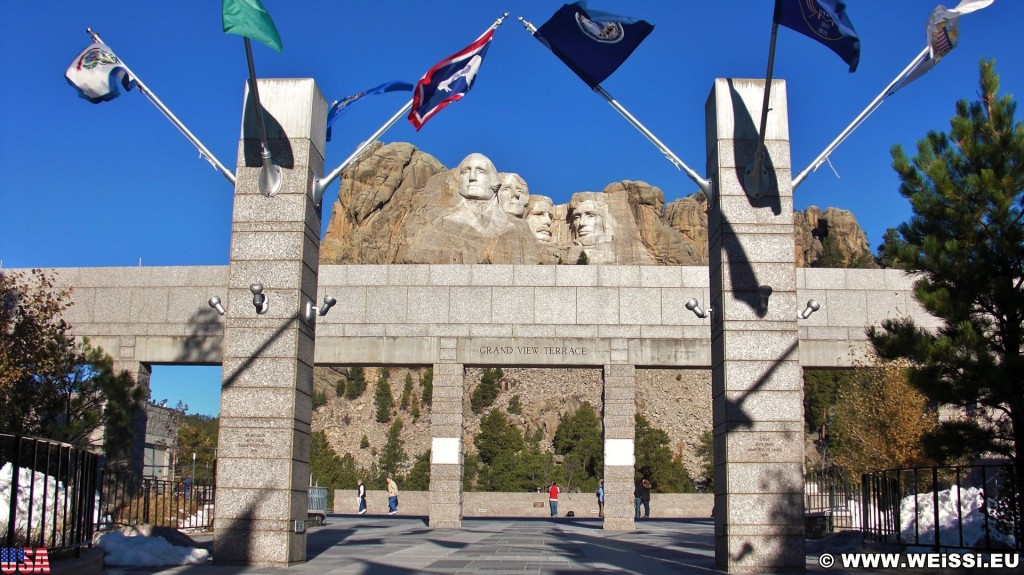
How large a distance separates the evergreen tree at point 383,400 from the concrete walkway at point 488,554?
8134 cm

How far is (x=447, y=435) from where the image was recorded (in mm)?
26203

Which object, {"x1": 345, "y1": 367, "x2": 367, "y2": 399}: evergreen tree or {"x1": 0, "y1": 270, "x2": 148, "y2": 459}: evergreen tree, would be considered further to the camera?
{"x1": 345, "y1": 367, "x2": 367, "y2": 399}: evergreen tree

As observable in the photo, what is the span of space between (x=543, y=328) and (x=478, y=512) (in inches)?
1012

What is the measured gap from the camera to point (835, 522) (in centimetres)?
2467

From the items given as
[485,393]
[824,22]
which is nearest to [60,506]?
[824,22]

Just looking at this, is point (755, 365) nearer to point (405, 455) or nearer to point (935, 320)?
point (935, 320)

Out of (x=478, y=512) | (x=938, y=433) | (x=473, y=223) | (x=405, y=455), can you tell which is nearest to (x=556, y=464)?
(x=405, y=455)

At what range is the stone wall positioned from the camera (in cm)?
4691

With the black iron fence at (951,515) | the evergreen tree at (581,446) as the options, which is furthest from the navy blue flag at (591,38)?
the evergreen tree at (581,446)

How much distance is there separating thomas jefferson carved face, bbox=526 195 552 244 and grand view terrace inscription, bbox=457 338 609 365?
121425mm

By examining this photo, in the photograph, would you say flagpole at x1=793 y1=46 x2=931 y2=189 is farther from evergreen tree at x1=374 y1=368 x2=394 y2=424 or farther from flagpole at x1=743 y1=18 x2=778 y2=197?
evergreen tree at x1=374 y1=368 x2=394 y2=424

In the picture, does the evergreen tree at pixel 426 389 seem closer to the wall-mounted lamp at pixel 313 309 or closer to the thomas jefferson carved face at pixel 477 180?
the thomas jefferson carved face at pixel 477 180

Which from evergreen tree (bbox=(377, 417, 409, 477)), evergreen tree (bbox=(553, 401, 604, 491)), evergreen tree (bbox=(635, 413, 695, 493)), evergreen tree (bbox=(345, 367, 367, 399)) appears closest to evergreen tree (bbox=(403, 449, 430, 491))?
evergreen tree (bbox=(377, 417, 409, 477))

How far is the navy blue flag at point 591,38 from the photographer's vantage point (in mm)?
14906
